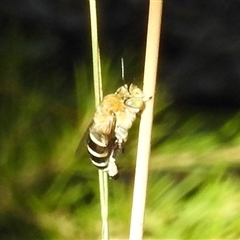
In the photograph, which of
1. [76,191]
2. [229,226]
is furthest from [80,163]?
[229,226]

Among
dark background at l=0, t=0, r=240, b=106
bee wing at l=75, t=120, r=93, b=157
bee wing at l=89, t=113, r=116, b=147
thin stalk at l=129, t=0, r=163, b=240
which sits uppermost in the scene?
dark background at l=0, t=0, r=240, b=106

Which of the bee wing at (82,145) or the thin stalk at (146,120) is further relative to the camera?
the bee wing at (82,145)

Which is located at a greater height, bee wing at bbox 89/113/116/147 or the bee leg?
bee wing at bbox 89/113/116/147

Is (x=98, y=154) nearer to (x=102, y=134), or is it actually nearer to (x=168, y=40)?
(x=102, y=134)

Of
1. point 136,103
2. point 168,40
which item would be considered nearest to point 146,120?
point 136,103

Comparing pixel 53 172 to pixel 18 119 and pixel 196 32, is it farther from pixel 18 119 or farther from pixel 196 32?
pixel 196 32
